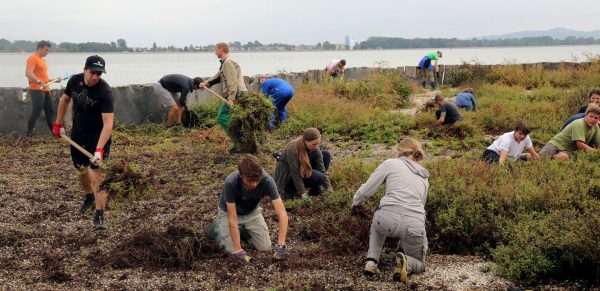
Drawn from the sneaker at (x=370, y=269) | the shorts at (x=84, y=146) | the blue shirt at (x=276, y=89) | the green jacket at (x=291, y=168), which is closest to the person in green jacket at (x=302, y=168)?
the green jacket at (x=291, y=168)

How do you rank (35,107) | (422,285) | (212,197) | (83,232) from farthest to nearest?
(35,107), (212,197), (83,232), (422,285)

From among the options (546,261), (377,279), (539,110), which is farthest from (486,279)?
(539,110)

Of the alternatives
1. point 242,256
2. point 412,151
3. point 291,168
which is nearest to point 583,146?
point 291,168

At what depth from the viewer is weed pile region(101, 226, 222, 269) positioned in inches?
235

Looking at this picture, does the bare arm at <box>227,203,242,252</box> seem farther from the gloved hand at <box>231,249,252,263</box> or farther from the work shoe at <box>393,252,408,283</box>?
the work shoe at <box>393,252,408,283</box>

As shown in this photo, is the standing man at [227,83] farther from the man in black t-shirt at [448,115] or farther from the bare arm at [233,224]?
the bare arm at [233,224]

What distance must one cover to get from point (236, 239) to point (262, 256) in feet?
1.24

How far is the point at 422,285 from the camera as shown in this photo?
5430 mm

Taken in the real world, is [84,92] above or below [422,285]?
above

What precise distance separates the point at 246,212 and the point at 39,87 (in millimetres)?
8397

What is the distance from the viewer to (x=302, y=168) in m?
8.01

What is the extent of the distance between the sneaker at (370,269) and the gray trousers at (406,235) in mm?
66

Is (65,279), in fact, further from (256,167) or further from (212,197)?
(212,197)

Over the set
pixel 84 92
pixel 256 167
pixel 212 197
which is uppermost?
pixel 84 92
